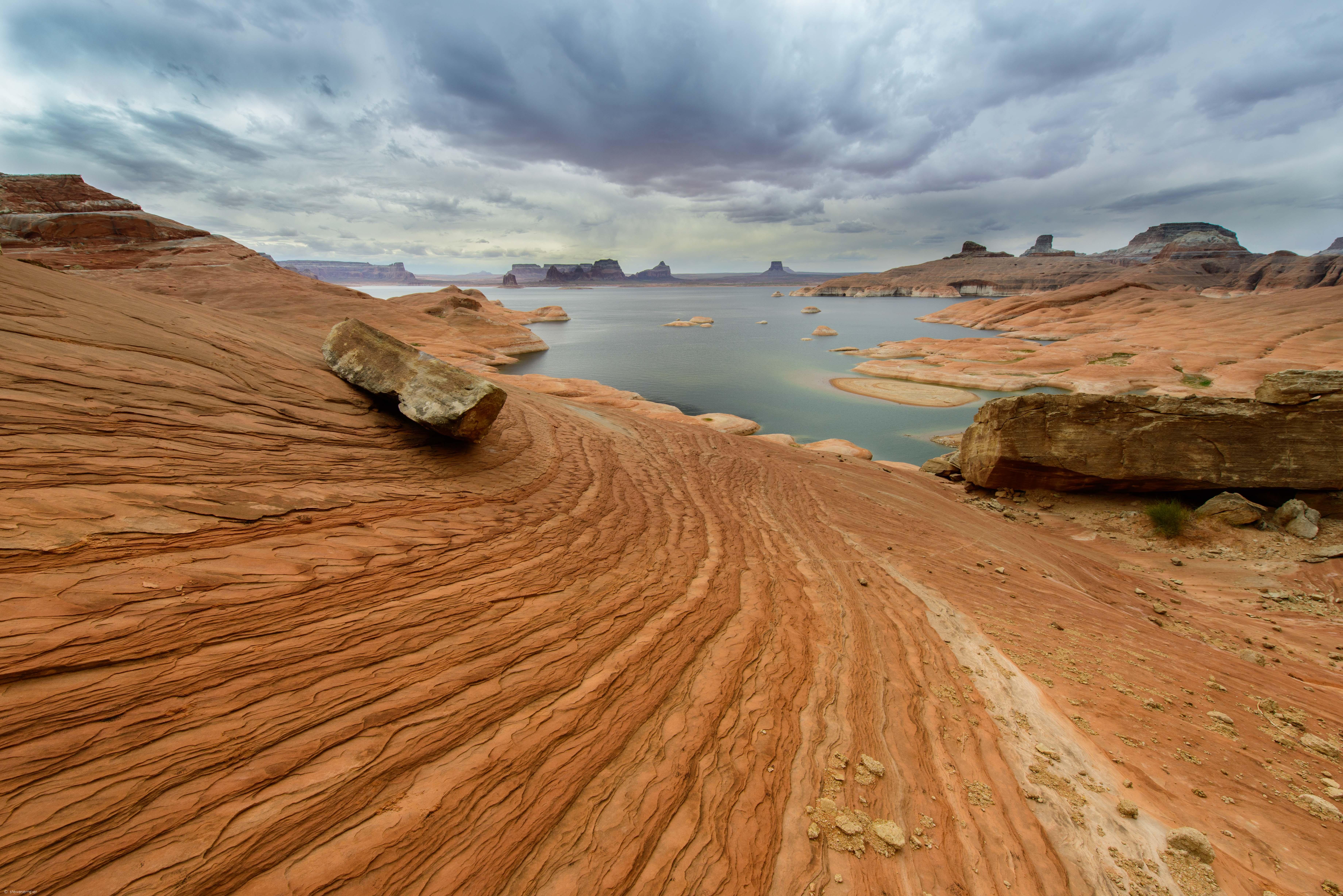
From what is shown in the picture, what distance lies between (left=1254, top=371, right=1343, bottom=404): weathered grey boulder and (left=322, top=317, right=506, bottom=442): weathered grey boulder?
13251 millimetres

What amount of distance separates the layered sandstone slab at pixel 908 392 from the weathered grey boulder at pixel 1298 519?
19.2 m

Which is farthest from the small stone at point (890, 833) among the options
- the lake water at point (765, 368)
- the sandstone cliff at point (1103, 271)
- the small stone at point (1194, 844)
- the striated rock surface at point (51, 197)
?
the sandstone cliff at point (1103, 271)

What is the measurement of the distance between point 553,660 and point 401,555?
1.46m

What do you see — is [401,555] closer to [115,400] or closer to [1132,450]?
[115,400]

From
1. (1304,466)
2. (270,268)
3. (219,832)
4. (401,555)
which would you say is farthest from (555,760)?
(270,268)

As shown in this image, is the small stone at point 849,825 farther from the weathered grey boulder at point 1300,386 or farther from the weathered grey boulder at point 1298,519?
the weathered grey boulder at point 1300,386

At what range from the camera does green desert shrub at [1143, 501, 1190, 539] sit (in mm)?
9219

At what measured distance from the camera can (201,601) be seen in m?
2.85

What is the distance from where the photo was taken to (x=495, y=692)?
3.18m

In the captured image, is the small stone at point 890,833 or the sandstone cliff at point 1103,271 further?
the sandstone cliff at point 1103,271

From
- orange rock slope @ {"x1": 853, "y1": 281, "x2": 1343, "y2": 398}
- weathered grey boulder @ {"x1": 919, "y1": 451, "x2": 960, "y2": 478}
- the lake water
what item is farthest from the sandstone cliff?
weathered grey boulder @ {"x1": 919, "y1": 451, "x2": 960, "y2": 478}

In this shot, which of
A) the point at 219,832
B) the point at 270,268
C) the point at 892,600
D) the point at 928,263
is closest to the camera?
the point at 219,832

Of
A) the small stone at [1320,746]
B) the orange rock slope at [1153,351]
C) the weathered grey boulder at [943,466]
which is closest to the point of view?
the small stone at [1320,746]

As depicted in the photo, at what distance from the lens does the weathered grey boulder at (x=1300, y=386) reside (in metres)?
9.34
